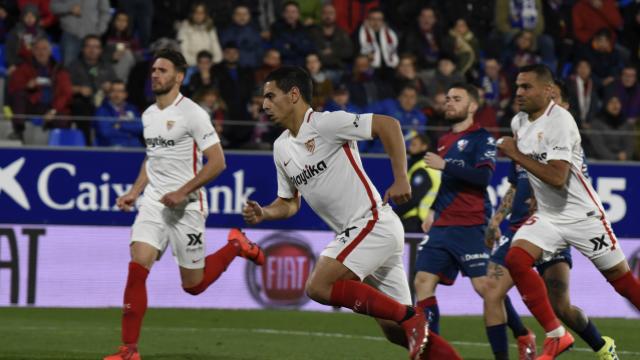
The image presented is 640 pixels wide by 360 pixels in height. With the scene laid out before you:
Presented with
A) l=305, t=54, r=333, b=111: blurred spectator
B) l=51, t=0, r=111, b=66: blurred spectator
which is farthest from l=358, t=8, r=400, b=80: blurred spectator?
l=51, t=0, r=111, b=66: blurred spectator

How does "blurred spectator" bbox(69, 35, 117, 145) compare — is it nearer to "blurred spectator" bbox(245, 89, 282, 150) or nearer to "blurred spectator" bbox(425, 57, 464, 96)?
"blurred spectator" bbox(245, 89, 282, 150)

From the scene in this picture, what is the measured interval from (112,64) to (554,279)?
28.7ft

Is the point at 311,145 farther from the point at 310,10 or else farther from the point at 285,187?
the point at 310,10

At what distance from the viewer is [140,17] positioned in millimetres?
17891

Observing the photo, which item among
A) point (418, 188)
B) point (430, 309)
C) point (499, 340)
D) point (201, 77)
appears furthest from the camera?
point (201, 77)

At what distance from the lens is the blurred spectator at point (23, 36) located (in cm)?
1656

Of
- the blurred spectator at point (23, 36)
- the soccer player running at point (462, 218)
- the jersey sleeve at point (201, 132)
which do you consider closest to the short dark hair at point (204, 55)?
the blurred spectator at point (23, 36)

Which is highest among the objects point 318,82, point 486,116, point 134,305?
point 318,82

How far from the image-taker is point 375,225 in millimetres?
7684

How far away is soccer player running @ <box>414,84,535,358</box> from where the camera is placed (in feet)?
32.1

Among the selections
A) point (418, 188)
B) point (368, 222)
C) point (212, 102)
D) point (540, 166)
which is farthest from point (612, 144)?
point (368, 222)

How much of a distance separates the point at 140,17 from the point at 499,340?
9821 millimetres

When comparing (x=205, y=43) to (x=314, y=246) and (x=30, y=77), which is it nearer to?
(x=30, y=77)

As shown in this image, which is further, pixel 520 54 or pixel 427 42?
pixel 520 54
